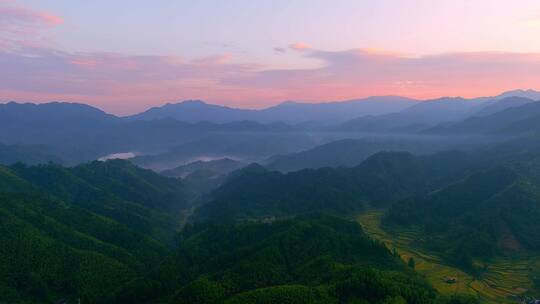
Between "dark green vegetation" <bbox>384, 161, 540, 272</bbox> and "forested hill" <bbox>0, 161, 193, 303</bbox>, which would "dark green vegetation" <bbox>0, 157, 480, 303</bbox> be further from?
"dark green vegetation" <bbox>384, 161, 540, 272</bbox>

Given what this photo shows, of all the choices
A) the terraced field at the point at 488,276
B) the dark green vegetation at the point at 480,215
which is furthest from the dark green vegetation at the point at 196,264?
the dark green vegetation at the point at 480,215

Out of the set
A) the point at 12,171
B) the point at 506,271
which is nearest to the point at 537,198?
the point at 506,271

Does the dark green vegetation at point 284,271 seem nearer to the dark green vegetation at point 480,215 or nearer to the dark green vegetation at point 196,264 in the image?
the dark green vegetation at point 196,264

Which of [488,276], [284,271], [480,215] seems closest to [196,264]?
[284,271]

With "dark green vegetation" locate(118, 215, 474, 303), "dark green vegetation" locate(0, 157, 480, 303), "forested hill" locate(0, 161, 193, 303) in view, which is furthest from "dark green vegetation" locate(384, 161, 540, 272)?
"forested hill" locate(0, 161, 193, 303)

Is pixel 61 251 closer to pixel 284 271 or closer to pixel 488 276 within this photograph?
pixel 284 271
